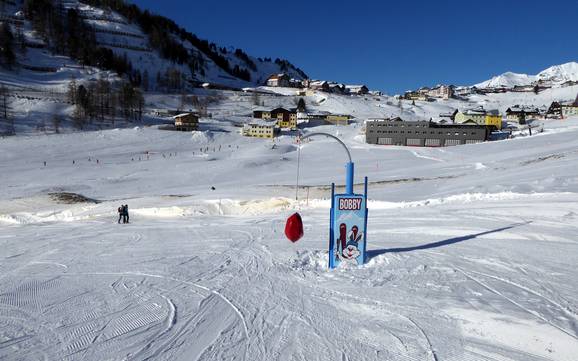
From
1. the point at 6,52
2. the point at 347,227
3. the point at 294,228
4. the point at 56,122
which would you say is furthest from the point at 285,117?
the point at 347,227

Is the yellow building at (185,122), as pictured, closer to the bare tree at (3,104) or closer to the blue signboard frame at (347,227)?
the bare tree at (3,104)

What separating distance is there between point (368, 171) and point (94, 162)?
3198cm

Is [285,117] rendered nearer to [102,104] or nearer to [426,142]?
[426,142]

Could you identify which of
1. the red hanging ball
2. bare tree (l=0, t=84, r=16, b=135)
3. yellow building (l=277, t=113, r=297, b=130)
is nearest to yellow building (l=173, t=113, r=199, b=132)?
yellow building (l=277, t=113, r=297, b=130)

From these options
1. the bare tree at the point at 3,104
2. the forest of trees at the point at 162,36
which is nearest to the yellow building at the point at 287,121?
the bare tree at the point at 3,104

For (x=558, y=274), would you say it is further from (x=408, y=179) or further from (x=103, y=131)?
(x=103, y=131)

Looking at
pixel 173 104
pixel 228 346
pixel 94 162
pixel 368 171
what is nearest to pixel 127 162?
pixel 94 162

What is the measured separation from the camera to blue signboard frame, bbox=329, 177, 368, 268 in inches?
283

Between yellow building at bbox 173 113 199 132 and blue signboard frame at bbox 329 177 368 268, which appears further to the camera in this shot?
yellow building at bbox 173 113 199 132

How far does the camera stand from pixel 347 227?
23.8 feet

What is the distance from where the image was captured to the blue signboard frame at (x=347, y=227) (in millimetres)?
7191

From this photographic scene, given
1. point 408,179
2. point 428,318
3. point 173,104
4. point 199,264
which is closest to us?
point 428,318

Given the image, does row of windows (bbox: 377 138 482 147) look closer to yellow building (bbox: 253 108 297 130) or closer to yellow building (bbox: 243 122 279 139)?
yellow building (bbox: 243 122 279 139)

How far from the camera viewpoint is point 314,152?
56.9 metres
